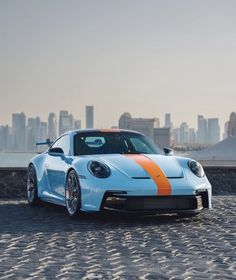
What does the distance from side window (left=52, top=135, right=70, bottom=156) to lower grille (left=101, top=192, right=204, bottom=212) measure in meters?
1.57

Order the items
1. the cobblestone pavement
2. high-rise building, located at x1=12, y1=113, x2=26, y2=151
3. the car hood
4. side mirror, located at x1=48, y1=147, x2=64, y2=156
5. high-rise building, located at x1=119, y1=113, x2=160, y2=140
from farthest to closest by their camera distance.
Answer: high-rise building, located at x1=12, y1=113, x2=26, y2=151
high-rise building, located at x1=119, y1=113, x2=160, y2=140
side mirror, located at x1=48, y1=147, x2=64, y2=156
the car hood
the cobblestone pavement

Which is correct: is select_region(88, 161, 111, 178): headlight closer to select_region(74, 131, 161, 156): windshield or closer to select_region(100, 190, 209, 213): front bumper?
select_region(100, 190, 209, 213): front bumper

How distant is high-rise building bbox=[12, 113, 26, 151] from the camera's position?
514 ft

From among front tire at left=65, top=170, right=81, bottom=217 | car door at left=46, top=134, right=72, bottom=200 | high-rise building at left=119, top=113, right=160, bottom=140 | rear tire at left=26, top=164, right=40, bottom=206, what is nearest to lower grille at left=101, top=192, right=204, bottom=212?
front tire at left=65, top=170, right=81, bottom=217

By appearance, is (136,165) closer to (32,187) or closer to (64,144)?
(64,144)

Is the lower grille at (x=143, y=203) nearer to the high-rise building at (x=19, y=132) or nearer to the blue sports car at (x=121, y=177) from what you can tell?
the blue sports car at (x=121, y=177)

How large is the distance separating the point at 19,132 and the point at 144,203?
6456 inches

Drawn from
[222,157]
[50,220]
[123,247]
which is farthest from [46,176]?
[222,157]

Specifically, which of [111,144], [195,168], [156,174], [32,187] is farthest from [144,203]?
[32,187]

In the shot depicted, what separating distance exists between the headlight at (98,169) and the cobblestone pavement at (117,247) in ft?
2.14

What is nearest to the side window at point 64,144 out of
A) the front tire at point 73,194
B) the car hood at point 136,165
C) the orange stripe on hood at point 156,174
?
the front tire at point 73,194

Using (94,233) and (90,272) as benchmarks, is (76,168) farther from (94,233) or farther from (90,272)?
(90,272)

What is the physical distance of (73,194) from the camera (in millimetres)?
8508

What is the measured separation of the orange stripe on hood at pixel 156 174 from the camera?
7836mm
